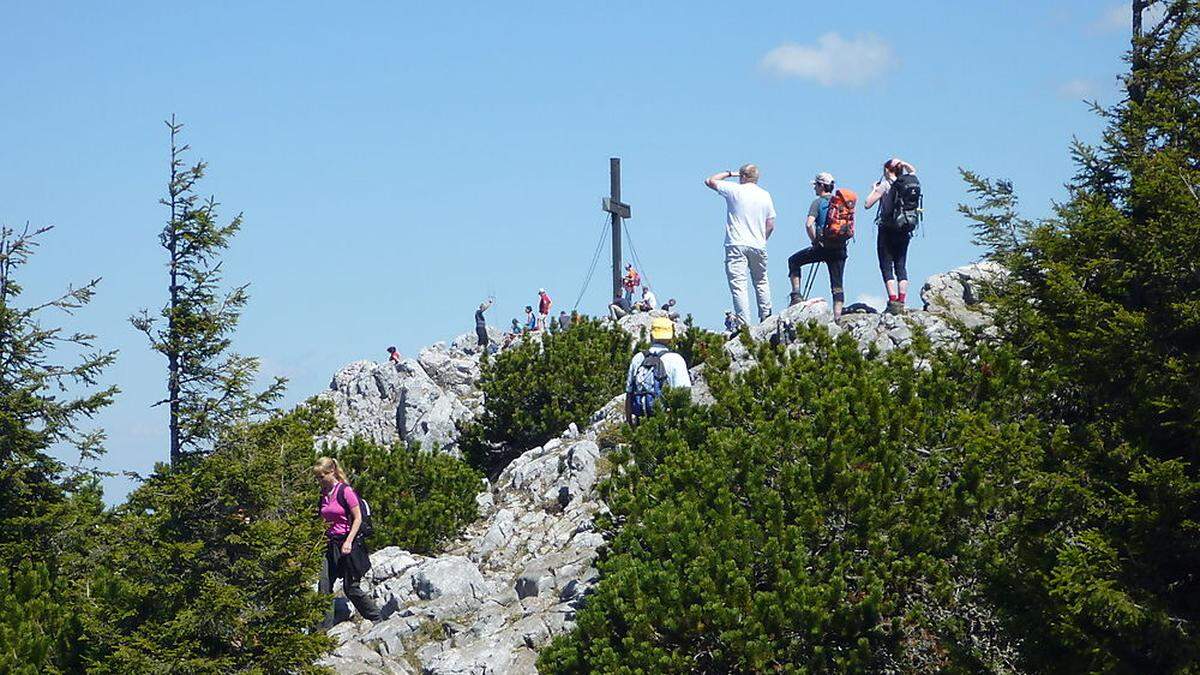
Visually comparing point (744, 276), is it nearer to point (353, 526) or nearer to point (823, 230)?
point (823, 230)

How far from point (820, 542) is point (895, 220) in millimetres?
6782

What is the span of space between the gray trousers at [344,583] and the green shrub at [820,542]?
303 cm

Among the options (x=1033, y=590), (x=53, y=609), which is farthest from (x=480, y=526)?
(x=1033, y=590)

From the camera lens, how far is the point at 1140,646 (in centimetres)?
909

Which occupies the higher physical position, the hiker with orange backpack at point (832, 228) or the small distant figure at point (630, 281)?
the small distant figure at point (630, 281)

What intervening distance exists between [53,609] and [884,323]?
10.7 m

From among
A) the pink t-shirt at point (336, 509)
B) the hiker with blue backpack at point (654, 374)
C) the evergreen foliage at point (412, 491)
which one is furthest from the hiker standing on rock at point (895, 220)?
the pink t-shirt at point (336, 509)

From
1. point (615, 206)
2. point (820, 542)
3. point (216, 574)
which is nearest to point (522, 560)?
point (216, 574)

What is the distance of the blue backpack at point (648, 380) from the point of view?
53.4 feet

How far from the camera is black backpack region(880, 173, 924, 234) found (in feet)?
60.0

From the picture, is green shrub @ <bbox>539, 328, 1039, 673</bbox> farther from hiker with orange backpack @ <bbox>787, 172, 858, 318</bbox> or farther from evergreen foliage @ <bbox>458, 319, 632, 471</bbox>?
evergreen foliage @ <bbox>458, 319, 632, 471</bbox>

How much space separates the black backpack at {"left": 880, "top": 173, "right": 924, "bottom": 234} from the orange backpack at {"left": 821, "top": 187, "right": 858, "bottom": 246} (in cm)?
74

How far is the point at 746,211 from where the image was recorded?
65.8 ft

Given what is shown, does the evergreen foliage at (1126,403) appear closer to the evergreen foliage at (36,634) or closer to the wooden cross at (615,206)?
the evergreen foliage at (36,634)
